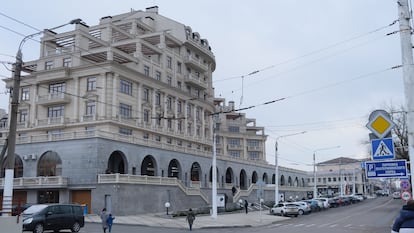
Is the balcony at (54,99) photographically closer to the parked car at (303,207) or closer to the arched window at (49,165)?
the arched window at (49,165)

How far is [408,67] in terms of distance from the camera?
9852 millimetres

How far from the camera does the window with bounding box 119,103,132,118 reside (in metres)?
54.8

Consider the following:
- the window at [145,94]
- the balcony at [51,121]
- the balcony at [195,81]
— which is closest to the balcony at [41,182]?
the balcony at [51,121]

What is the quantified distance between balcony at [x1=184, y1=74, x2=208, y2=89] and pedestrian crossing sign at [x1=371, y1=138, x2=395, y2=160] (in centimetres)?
5988

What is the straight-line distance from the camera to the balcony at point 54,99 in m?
55.1

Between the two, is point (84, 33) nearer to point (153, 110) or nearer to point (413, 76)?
point (153, 110)

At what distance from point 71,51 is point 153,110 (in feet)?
45.0

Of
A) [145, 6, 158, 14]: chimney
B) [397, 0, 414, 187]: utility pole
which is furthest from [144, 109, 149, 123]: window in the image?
[397, 0, 414, 187]: utility pole

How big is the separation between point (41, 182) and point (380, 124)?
38.3 meters

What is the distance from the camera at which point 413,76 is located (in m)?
9.84

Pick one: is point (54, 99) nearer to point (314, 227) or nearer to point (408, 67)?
point (314, 227)

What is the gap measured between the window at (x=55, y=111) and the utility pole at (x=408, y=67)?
51765mm

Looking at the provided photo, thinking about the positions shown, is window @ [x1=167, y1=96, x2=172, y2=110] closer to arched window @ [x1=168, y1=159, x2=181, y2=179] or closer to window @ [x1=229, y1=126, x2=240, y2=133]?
arched window @ [x1=168, y1=159, x2=181, y2=179]

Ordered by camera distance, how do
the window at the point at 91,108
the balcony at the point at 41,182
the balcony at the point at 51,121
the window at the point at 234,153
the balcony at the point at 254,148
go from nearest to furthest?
the balcony at the point at 41,182, the window at the point at 91,108, the balcony at the point at 51,121, the window at the point at 234,153, the balcony at the point at 254,148
